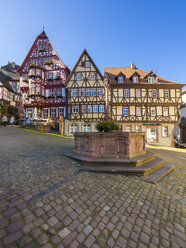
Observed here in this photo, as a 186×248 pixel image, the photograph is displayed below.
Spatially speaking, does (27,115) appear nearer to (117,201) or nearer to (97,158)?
(97,158)

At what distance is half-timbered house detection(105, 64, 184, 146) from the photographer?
59.0ft

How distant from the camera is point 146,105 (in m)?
18.2

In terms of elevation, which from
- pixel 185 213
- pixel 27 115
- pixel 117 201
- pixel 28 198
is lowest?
pixel 185 213

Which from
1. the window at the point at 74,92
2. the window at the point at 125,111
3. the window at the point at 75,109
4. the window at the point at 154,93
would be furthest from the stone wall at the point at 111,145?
the window at the point at 154,93

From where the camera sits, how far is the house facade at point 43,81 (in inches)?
827

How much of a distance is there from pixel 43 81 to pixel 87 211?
24.3 meters

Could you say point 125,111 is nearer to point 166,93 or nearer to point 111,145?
point 166,93

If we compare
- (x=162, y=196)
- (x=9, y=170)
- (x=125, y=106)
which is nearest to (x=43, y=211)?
(x=9, y=170)

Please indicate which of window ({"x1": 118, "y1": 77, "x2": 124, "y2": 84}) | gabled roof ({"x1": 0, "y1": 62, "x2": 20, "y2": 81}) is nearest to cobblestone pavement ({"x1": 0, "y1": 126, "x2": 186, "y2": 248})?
window ({"x1": 118, "y1": 77, "x2": 124, "y2": 84})

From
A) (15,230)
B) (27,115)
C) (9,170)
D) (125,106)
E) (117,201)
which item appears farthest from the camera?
(27,115)

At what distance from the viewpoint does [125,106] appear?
1845 centimetres

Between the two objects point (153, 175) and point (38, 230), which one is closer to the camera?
point (38, 230)

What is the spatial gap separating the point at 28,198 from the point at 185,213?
3.53 metres

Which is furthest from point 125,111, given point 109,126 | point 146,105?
point 109,126
